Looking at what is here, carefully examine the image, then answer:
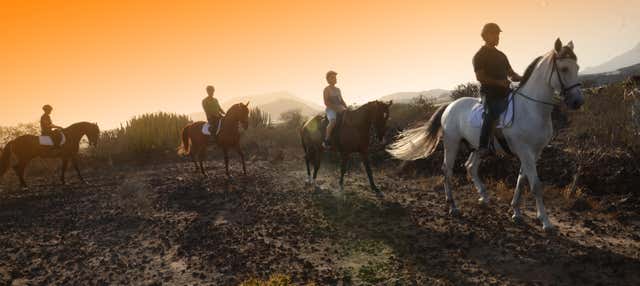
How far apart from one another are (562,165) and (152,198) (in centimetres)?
1044

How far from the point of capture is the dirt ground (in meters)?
4.71

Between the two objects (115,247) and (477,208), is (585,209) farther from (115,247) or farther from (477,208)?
(115,247)

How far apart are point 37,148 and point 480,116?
45.4 ft

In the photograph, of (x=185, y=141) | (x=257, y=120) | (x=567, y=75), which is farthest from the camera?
(x=257, y=120)

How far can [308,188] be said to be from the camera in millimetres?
10172

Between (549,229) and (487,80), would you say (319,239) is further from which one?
(487,80)

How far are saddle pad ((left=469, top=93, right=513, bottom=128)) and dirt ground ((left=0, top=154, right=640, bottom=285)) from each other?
1664 mm

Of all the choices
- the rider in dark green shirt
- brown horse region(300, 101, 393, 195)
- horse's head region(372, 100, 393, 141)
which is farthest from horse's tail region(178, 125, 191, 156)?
horse's head region(372, 100, 393, 141)

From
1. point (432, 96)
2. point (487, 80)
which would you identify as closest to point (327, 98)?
point (487, 80)

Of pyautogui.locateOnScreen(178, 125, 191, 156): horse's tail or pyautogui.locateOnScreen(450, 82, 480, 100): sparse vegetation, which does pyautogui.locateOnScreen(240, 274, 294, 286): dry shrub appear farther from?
pyautogui.locateOnScreen(450, 82, 480, 100): sparse vegetation

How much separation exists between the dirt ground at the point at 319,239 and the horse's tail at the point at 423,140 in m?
1.10

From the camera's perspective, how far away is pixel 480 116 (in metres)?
6.40

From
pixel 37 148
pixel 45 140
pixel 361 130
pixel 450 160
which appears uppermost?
pixel 45 140

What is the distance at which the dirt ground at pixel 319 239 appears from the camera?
15.5ft
